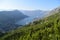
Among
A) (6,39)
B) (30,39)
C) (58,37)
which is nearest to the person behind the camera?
(58,37)

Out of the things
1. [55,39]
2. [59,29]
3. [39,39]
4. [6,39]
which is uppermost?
[59,29]

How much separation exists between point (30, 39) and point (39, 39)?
3.31 metres

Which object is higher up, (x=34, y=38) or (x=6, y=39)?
(x=34, y=38)

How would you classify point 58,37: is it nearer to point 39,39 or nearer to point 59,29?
point 59,29

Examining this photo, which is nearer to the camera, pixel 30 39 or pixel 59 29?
pixel 59 29

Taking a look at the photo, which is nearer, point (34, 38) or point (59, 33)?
point (59, 33)

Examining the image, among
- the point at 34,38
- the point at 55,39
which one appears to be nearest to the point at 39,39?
the point at 34,38

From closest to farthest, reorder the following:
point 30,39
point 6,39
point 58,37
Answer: point 58,37
point 30,39
point 6,39

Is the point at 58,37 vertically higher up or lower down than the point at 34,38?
higher up

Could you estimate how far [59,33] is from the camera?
36344mm

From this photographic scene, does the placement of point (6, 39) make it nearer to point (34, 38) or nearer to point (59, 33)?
point (34, 38)

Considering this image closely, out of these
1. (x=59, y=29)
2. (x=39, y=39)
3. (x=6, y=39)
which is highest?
(x=59, y=29)

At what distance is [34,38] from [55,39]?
16317 millimetres

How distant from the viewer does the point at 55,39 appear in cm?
3700
